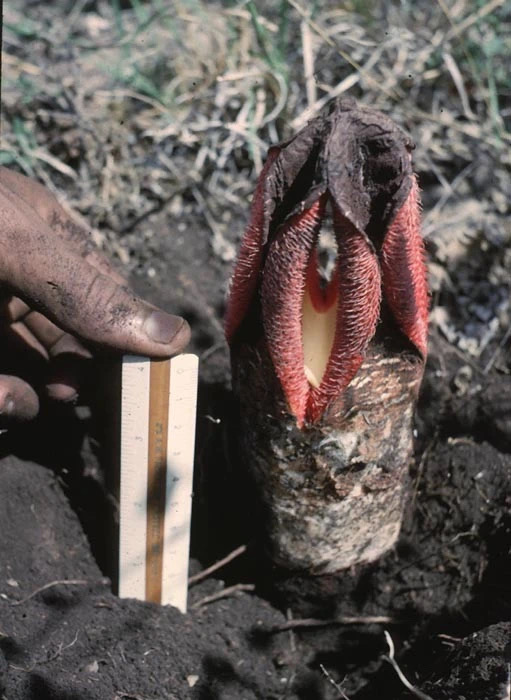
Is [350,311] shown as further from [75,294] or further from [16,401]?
[16,401]

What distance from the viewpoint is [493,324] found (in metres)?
3.05

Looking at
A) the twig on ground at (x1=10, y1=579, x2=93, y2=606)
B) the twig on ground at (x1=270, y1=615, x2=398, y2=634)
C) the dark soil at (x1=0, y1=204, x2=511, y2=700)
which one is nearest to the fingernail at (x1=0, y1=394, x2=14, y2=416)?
the dark soil at (x1=0, y1=204, x2=511, y2=700)

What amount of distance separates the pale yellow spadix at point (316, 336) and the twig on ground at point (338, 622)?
78 centimetres

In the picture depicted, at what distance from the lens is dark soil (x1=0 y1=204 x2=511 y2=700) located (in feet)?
6.34

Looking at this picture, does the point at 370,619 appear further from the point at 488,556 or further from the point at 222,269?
the point at 222,269

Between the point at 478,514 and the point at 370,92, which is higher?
the point at 370,92

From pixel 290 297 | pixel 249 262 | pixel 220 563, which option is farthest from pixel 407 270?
pixel 220 563

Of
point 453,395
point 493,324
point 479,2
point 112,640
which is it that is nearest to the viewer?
point 112,640

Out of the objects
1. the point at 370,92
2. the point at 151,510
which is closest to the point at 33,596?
the point at 151,510

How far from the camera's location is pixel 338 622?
2305mm

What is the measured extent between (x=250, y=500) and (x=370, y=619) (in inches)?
19.2

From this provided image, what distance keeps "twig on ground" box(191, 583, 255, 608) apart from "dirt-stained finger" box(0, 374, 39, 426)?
2.44 ft

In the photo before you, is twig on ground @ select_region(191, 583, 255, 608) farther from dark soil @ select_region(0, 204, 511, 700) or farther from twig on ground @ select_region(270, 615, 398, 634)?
twig on ground @ select_region(270, 615, 398, 634)

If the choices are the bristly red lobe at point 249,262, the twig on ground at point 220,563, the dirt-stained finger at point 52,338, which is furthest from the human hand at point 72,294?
the twig on ground at point 220,563
